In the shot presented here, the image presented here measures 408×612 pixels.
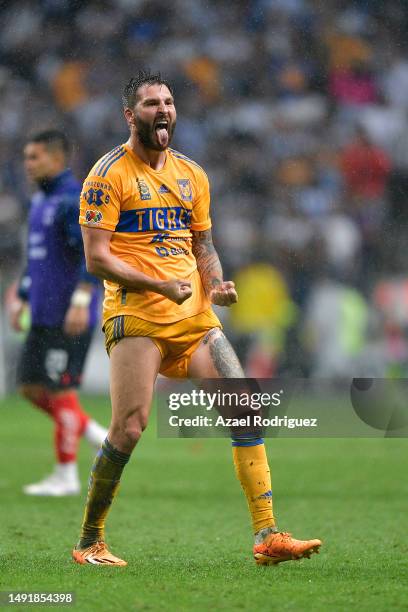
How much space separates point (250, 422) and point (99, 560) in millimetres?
890

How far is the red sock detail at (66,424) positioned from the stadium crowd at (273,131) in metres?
6.36

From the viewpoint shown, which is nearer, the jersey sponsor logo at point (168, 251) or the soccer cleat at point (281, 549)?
the soccer cleat at point (281, 549)

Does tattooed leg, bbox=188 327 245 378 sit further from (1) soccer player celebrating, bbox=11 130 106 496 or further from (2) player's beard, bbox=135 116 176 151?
(1) soccer player celebrating, bbox=11 130 106 496

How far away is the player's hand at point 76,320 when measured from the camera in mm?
7801

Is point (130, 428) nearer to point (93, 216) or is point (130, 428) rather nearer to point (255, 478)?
point (255, 478)

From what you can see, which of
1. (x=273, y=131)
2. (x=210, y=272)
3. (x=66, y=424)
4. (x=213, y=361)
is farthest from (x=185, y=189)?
(x=273, y=131)

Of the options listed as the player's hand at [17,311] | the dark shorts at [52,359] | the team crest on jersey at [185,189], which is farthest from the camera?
the player's hand at [17,311]

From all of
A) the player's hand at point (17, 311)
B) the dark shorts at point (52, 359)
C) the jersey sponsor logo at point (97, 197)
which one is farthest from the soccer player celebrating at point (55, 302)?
the jersey sponsor logo at point (97, 197)

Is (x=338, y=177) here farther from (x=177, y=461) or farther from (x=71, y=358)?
(x=71, y=358)

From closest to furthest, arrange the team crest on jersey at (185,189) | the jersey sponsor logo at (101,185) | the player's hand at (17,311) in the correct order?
the jersey sponsor logo at (101,185), the team crest on jersey at (185,189), the player's hand at (17,311)

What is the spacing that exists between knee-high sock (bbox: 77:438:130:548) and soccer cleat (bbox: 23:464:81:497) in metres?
2.66

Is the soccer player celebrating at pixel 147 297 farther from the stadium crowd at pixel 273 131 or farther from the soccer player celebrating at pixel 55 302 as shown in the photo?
the stadium crowd at pixel 273 131

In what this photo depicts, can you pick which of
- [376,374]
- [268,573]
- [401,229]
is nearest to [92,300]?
[268,573]

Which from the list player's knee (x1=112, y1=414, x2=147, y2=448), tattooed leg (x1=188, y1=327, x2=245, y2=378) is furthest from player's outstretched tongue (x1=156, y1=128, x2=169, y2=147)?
player's knee (x1=112, y1=414, x2=147, y2=448)
